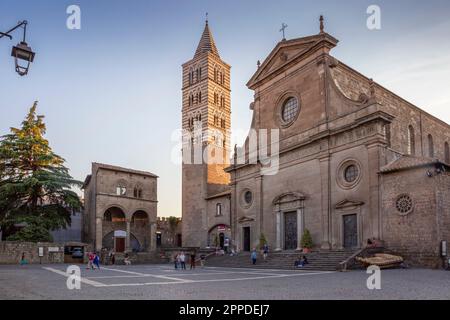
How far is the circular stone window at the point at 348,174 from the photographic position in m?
25.1

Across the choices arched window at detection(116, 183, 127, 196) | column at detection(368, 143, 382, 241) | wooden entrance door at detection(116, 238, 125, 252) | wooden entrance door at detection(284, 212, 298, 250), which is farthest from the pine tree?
column at detection(368, 143, 382, 241)

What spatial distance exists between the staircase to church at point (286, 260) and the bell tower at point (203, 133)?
12894 mm

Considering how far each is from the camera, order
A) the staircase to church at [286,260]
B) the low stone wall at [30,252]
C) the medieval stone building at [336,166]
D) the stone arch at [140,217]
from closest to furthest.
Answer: the medieval stone building at [336,166] → the staircase to church at [286,260] → the low stone wall at [30,252] → the stone arch at [140,217]

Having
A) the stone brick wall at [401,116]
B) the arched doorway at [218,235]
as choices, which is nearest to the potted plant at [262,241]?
the arched doorway at [218,235]

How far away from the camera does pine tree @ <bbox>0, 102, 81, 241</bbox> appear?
3497 centimetres

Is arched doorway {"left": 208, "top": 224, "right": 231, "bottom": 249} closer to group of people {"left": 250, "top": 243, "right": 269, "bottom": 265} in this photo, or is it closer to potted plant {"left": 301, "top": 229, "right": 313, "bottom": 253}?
group of people {"left": 250, "top": 243, "right": 269, "bottom": 265}

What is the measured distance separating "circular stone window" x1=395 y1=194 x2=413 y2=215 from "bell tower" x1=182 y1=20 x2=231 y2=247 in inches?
930

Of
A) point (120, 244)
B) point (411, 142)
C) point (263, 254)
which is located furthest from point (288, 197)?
point (120, 244)

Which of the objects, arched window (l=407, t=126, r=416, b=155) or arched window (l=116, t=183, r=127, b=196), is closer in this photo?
arched window (l=407, t=126, r=416, b=155)

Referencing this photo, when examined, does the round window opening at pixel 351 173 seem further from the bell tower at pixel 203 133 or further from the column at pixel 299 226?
the bell tower at pixel 203 133

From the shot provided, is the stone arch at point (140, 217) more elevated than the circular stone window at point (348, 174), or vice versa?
the circular stone window at point (348, 174)

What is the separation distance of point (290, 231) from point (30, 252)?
20.1 meters

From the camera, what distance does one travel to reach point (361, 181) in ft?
81.0

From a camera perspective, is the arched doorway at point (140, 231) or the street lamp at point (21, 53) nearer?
the street lamp at point (21, 53)
